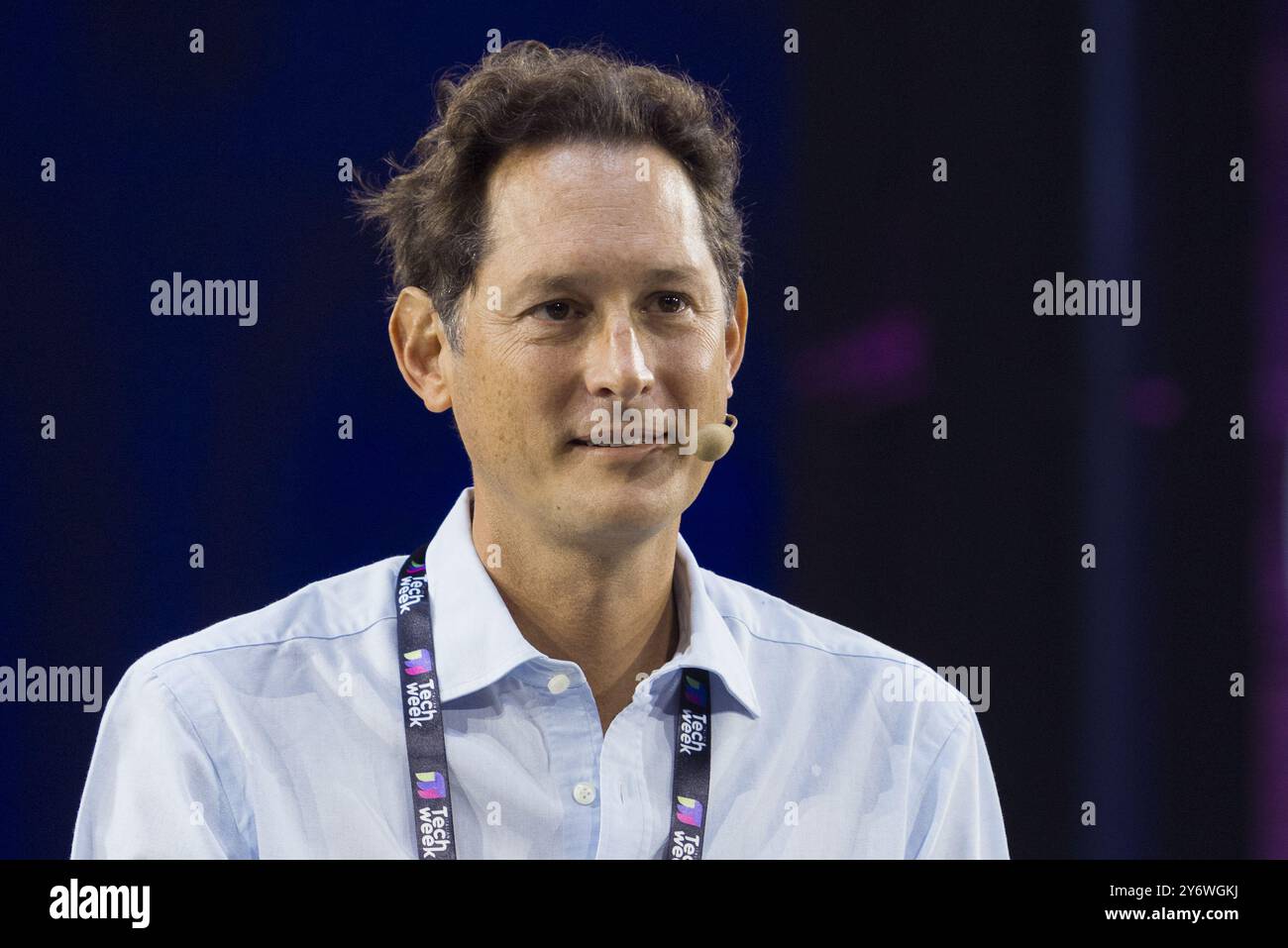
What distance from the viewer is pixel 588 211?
1978 millimetres

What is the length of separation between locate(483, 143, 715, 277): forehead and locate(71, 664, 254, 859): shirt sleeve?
2.90 feet

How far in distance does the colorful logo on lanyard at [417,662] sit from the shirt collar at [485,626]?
0.7 inches

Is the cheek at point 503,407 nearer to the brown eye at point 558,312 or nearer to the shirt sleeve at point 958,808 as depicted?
the brown eye at point 558,312

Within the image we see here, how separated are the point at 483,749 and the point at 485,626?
0.64ft

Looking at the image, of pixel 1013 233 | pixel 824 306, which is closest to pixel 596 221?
pixel 824 306

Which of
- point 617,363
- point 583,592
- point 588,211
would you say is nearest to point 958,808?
point 583,592

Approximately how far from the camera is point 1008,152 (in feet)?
7.98

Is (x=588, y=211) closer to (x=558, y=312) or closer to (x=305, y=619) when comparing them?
(x=558, y=312)

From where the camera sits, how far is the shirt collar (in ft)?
6.50

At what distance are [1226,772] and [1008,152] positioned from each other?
4.22ft

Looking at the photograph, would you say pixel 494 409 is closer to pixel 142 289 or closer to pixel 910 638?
pixel 142 289

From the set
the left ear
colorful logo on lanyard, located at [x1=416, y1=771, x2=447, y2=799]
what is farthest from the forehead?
colorful logo on lanyard, located at [x1=416, y1=771, x2=447, y2=799]
